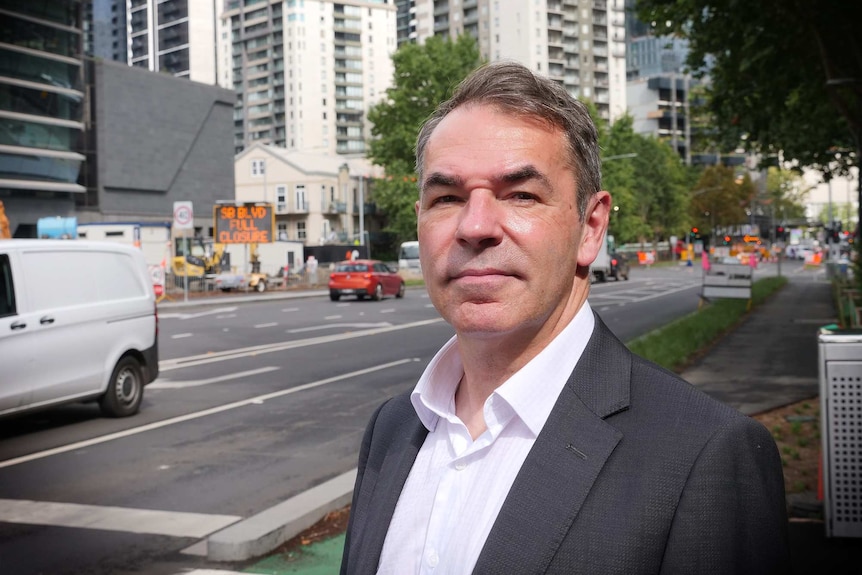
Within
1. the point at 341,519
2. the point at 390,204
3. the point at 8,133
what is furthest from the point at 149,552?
the point at 8,133

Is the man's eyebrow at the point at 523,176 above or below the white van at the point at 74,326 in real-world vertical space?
above

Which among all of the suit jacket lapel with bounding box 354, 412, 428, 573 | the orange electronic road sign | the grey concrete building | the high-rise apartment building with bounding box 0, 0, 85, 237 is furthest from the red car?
the high-rise apartment building with bounding box 0, 0, 85, 237

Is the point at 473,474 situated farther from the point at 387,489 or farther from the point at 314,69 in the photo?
the point at 314,69

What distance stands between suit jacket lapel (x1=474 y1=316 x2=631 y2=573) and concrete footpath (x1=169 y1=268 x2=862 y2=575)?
3.99m

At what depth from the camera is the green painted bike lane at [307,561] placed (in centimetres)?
546

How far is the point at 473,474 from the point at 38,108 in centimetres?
7966

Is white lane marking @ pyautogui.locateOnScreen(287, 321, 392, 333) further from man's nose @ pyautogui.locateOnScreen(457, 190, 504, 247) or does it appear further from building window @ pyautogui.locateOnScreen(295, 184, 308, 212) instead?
building window @ pyautogui.locateOnScreen(295, 184, 308, 212)

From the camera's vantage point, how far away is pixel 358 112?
467ft

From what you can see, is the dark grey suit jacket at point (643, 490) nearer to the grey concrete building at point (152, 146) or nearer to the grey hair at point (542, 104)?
the grey hair at point (542, 104)

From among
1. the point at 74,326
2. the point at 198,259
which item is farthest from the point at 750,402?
the point at 198,259

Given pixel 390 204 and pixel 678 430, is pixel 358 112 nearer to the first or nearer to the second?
pixel 390 204

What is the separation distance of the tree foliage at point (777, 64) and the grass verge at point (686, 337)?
434cm

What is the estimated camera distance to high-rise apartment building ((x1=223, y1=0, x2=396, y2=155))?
13962 centimetres

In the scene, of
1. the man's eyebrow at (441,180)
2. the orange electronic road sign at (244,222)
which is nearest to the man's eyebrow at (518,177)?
the man's eyebrow at (441,180)
